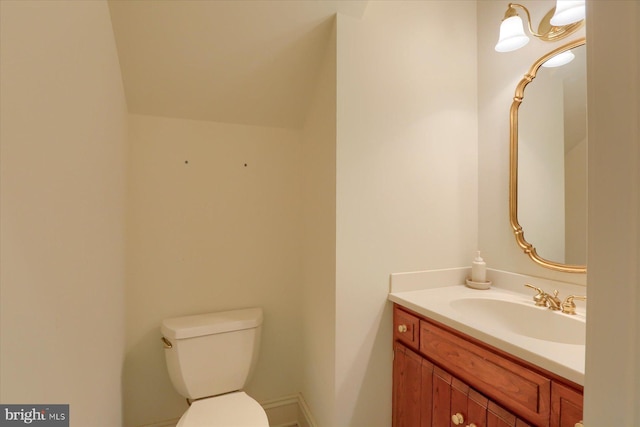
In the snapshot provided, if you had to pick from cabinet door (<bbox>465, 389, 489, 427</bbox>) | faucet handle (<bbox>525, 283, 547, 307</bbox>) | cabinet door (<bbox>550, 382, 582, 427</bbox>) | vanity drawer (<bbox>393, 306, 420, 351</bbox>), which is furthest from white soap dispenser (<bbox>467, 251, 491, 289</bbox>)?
cabinet door (<bbox>550, 382, 582, 427</bbox>)

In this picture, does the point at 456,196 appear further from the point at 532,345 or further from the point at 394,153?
the point at 532,345

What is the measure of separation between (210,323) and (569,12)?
2.05 meters

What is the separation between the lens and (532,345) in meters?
0.85

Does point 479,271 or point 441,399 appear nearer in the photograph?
point 441,399

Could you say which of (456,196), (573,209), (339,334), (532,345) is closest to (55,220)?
(339,334)

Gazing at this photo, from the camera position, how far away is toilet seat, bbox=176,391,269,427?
119 cm

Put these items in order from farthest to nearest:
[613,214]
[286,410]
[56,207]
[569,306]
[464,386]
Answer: [286,410]
[569,306]
[464,386]
[56,207]
[613,214]

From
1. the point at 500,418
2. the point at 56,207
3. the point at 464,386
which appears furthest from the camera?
the point at 464,386

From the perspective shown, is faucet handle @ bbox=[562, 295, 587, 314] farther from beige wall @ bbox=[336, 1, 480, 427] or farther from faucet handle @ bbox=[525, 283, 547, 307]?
beige wall @ bbox=[336, 1, 480, 427]

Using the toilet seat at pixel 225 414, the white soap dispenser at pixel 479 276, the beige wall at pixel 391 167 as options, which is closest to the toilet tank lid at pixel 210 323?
the toilet seat at pixel 225 414

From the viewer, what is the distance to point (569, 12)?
1.09m

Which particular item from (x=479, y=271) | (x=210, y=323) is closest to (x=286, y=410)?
(x=210, y=323)

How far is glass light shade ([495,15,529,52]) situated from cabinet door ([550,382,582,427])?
1.37 metres

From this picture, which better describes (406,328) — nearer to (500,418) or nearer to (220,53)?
(500,418)
